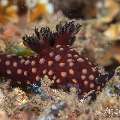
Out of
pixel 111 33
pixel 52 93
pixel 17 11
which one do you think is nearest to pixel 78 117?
pixel 52 93

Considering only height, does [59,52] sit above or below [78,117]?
above

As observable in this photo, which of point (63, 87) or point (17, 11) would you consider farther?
point (17, 11)

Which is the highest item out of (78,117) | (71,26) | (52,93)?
(71,26)

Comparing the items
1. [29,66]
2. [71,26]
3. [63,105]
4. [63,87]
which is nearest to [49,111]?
[63,105]

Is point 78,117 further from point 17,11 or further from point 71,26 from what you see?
point 17,11

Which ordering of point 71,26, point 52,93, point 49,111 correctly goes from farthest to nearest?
point 71,26
point 52,93
point 49,111

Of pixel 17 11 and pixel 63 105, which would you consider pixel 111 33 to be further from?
pixel 63 105

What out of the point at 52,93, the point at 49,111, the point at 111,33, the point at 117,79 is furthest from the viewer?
the point at 111,33
